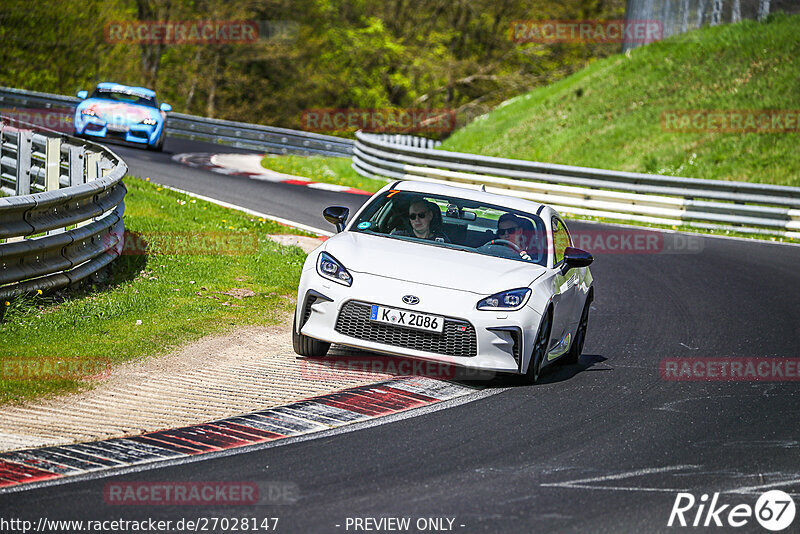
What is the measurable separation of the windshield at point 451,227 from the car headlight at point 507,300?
0.77 meters

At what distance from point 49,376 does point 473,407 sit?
2.85 meters

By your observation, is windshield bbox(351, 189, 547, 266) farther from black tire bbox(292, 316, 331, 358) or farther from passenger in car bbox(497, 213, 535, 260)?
black tire bbox(292, 316, 331, 358)

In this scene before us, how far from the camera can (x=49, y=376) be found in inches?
283

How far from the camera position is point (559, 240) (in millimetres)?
9406

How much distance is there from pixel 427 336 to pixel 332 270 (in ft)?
3.01

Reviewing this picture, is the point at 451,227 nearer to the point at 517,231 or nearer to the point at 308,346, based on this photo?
the point at 517,231

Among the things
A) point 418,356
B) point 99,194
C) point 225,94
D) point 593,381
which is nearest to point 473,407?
point 418,356

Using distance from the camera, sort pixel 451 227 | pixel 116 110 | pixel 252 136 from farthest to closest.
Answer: pixel 252 136
pixel 116 110
pixel 451 227

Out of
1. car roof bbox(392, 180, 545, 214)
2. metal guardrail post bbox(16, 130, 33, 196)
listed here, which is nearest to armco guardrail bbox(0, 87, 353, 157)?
metal guardrail post bbox(16, 130, 33, 196)

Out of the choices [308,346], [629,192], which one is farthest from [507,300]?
[629,192]

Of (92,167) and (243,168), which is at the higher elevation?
(92,167)

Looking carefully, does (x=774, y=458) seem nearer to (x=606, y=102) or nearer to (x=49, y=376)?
(x=49, y=376)

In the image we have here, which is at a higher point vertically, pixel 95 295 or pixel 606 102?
pixel 606 102

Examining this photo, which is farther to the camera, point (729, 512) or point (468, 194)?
point (468, 194)
